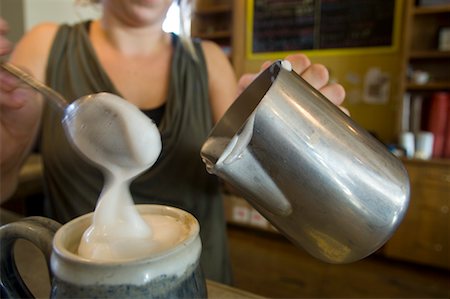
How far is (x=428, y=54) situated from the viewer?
200 cm

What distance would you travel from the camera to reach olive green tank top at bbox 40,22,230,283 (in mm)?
660

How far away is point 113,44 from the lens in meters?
0.75

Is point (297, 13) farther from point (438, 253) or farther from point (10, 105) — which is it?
point (10, 105)

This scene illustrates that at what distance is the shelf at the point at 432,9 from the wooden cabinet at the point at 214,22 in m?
1.29

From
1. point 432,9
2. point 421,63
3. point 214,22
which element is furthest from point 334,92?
point 214,22

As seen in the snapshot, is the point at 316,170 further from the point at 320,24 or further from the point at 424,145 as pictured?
the point at 320,24

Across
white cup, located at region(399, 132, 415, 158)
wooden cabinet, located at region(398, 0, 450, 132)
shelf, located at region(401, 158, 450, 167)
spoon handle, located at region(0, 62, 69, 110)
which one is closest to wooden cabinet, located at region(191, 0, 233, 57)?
wooden cabinet, located at region(398, 0, 450, 132)

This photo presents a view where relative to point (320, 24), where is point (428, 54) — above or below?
below

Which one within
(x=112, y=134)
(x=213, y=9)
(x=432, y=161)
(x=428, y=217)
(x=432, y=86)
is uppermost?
(x=213, y=9)

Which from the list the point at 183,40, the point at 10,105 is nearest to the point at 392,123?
the point at 183,40

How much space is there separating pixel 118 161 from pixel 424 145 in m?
2.03

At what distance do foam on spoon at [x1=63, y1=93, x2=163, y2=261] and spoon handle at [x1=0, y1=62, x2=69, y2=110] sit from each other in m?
0.06

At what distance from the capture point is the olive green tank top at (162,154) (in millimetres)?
660

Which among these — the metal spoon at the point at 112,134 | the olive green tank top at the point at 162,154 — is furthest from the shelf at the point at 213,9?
the metal spoon at the point at 112,134
